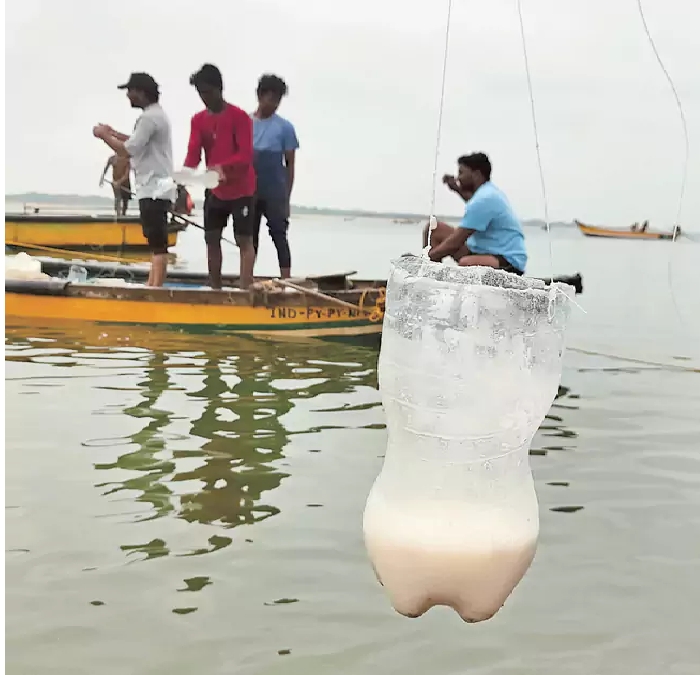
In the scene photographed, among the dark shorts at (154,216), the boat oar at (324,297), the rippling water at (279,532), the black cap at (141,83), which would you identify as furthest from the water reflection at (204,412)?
the black cap at (141,83)

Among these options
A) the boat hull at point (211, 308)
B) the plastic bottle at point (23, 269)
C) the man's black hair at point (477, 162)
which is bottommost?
the boat hull at point (211, 308)

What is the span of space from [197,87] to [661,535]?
11.4 ft

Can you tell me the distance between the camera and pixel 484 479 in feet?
4.34

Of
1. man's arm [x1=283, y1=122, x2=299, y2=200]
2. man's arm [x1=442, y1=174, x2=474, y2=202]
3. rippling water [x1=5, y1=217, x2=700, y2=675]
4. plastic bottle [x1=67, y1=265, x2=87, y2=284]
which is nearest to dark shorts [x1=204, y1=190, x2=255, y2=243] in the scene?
man's arm [x1=283, y1=122, x2=299, y2=200]

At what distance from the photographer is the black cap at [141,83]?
4.88 m

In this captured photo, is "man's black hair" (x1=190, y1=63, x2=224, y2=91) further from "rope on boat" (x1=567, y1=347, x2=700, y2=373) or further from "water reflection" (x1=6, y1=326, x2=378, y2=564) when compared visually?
"rope on boat" (x1=567, y1=347, x2=700, y2=373)

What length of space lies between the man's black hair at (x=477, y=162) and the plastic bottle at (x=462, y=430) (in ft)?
9.01

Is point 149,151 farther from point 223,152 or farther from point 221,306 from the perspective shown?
point 221,306

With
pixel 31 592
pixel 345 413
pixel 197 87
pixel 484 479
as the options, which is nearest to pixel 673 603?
pixel 484 479

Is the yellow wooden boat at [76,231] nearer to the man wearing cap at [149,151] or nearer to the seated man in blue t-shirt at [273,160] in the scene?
the seated man in blue t-shirt at [273,160]

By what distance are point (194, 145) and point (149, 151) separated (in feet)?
0.84

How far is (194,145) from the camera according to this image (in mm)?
5148

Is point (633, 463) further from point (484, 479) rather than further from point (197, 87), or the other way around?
point (197, 87)

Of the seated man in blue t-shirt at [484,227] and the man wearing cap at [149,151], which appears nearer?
the seated man in blue t-shirt at [484,227]
